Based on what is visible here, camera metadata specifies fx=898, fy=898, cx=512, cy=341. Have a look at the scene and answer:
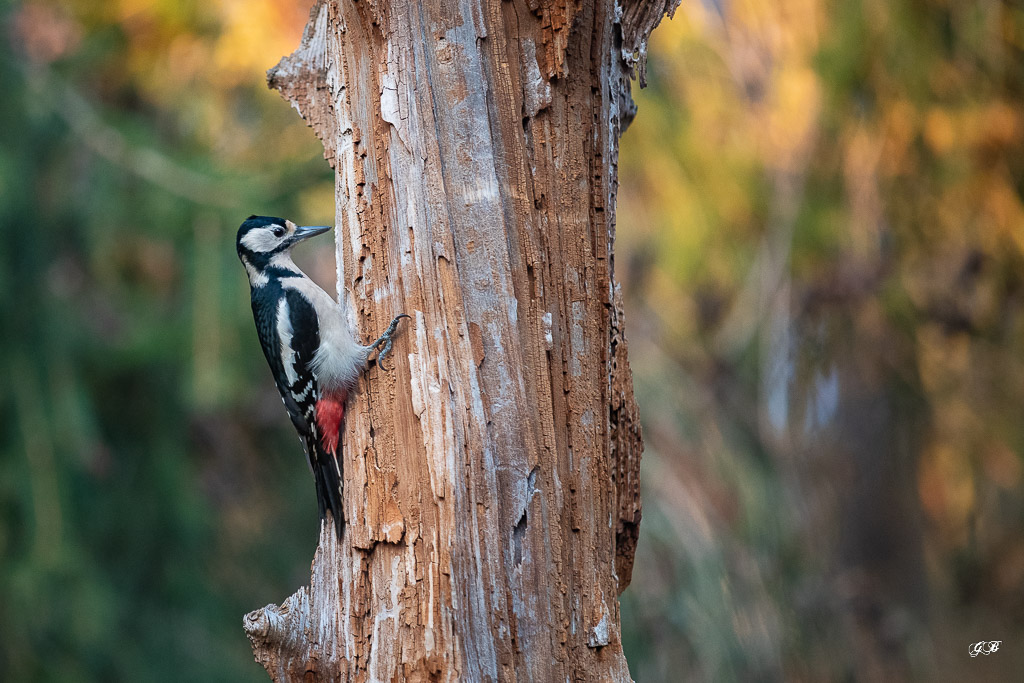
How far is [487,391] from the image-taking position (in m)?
1.83

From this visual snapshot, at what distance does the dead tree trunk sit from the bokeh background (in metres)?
2.24

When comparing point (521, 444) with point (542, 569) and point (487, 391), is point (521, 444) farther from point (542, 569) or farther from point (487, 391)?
point (542, 569)

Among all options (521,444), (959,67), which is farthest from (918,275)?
(521,444)

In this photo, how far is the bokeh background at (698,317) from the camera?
4.57 meters

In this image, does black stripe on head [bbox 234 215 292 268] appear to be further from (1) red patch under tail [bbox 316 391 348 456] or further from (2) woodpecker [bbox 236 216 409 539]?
(1) red patch under tail [bbox 316 391 348 456]

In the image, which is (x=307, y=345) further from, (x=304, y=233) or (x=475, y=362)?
(x=475, y=362)

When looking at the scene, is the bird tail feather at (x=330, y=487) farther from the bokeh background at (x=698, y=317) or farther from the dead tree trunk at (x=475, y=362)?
the bokeh background at (x=698, y=317)

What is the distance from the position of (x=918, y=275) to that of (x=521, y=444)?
3931 millimetres

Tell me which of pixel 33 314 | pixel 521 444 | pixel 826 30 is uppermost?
pixel 826 30

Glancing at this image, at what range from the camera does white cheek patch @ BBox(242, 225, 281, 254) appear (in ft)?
9.89

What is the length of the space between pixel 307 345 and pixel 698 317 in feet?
11.9

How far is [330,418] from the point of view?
226cm

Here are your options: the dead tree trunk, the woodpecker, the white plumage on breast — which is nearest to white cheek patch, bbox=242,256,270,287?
the woodpecker

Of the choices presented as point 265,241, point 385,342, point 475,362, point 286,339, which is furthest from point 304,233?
point 475,362
